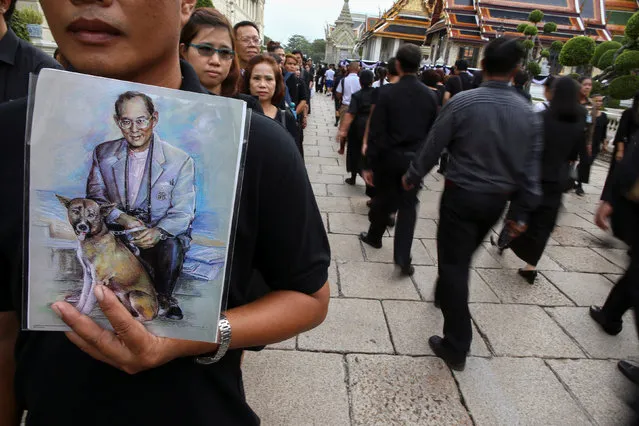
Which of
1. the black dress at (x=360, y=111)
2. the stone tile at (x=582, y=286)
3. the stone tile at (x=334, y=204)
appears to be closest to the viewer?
the stone tile at (x=582, y=286)

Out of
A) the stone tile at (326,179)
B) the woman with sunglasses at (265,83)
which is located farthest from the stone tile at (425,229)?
the woman with sunglasses at (265,83)

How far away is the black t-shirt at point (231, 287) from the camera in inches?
29.4

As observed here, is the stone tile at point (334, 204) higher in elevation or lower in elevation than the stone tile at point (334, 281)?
higher

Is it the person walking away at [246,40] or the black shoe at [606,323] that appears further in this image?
the person walking away at [246,40]

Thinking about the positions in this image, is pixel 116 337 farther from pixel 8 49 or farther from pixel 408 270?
pixel 408 270

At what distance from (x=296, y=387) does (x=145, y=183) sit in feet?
6.33

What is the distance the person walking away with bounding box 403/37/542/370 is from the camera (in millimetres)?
2250

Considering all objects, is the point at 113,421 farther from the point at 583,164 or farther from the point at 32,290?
the point at 583,164

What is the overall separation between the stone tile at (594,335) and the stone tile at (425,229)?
1.57m

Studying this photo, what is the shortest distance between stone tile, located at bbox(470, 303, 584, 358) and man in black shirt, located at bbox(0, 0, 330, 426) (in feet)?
7.46

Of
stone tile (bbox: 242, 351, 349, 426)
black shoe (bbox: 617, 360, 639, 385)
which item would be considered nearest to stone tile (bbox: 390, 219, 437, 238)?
black shoe (bbox: 617, 360, 639, 385)

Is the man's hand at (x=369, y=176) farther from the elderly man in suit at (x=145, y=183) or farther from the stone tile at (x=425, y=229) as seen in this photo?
the elderly man in suit at (x=145, y=183)

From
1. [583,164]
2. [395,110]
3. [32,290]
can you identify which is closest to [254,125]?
[32,290]

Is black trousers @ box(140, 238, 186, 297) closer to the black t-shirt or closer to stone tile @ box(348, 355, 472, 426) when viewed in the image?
the black t-shirt
